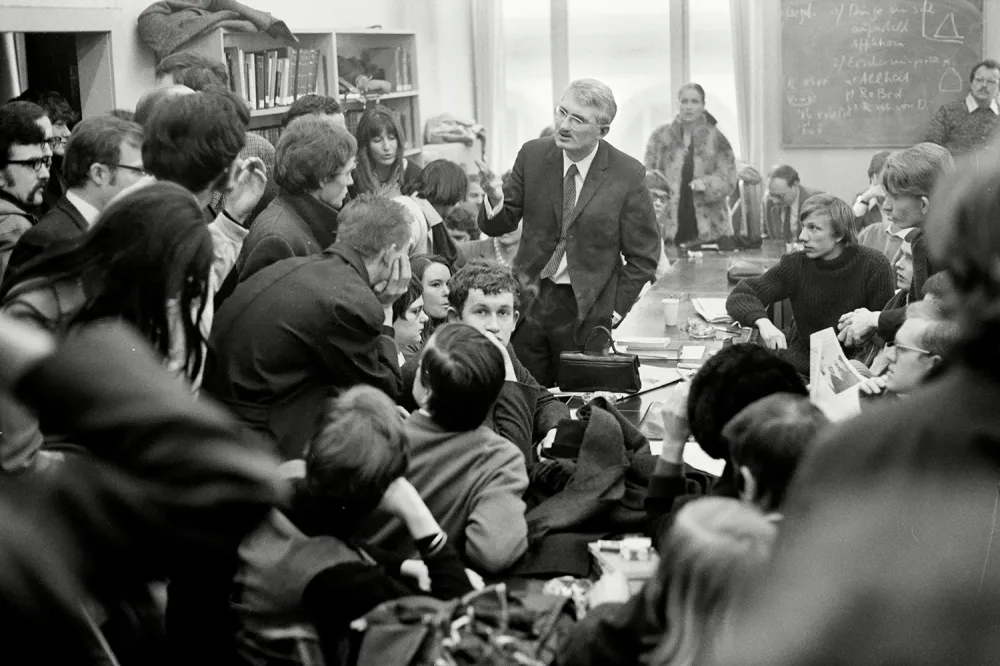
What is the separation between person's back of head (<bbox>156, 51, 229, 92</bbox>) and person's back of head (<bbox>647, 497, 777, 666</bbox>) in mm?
3105

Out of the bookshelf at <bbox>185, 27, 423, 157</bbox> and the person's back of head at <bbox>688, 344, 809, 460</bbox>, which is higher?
the bookshelf at <bbox>185, 27, 423, 157</bbox>

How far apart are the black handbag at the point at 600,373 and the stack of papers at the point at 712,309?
3.18ft

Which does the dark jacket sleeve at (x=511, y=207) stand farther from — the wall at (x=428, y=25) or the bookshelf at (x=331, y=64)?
the wall at (x=428, y=25)

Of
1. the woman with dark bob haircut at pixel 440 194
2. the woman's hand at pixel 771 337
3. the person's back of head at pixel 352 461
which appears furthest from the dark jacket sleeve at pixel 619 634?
the woman with dark bob haircut at pixel 440 194

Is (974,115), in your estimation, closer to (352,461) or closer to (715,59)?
(715,59)

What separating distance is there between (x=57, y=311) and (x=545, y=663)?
0.98 metres

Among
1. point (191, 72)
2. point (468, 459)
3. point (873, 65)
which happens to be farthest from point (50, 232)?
point (873, 65)

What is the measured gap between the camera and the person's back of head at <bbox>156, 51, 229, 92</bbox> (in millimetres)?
4427

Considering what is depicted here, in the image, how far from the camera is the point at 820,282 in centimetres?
443

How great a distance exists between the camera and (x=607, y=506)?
2584mm

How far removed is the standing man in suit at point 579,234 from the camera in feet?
15.7

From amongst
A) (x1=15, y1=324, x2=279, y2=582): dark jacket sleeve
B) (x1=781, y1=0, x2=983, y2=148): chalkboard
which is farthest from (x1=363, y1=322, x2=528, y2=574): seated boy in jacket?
(x1=781, y1=0, x2=983, y2=148): chalkboard

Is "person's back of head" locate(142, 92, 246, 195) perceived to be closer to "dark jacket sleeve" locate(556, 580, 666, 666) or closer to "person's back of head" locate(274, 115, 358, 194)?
"person's back of head" locate(274, 115, 358, 194)

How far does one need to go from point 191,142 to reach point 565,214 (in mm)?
2340
